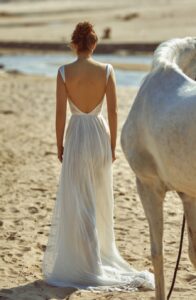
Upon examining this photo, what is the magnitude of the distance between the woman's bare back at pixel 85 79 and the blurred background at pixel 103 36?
13083mm

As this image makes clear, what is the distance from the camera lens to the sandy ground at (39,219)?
5.32 metres

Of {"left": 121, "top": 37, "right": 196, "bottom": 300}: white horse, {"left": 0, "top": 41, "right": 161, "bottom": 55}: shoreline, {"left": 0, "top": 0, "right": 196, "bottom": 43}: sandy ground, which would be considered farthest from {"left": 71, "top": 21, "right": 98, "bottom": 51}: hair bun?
{"left": 0, "top": 0, "right": 196, "bottom": 43}: sandy ground

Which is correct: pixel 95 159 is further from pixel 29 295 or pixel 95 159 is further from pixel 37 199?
pixel 37 199

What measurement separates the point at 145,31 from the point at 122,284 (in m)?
26.3

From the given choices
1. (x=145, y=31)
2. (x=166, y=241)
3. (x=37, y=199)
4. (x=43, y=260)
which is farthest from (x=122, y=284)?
(x=145, y=31)

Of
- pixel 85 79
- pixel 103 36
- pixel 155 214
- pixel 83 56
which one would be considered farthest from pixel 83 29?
pixel 103 36

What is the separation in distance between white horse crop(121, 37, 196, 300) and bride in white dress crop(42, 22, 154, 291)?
72 cm

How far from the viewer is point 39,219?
6898mm

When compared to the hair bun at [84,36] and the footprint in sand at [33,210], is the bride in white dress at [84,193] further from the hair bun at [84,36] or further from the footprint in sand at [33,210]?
the footprint in sand at [33,210]

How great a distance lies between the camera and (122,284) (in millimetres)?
5359

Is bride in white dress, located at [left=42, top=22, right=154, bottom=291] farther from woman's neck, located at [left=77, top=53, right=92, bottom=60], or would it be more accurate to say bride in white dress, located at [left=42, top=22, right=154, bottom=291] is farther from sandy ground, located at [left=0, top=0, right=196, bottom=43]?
sandy ground, located at [left=0, top=0, right=196, bottom=43]

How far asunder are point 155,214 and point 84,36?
4.15 ft

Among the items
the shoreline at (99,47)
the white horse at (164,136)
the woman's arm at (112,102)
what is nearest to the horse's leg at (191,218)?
the white horse at (164,136)

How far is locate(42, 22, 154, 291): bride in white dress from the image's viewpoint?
17.4 ft
